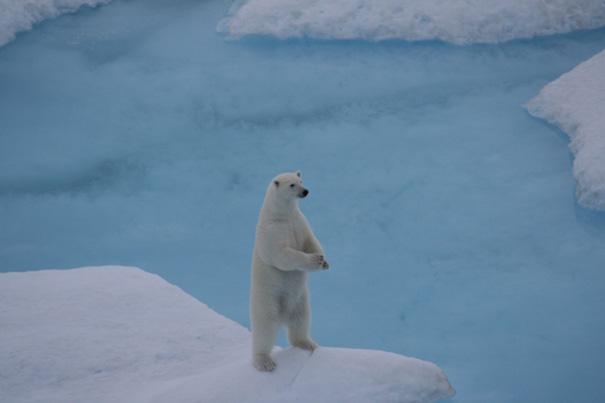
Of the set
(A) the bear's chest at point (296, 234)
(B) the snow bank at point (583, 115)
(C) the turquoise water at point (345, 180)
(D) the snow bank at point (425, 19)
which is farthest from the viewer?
(D) the snow bank at point (425, 19)

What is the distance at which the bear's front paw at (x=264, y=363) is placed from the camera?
3.18 m

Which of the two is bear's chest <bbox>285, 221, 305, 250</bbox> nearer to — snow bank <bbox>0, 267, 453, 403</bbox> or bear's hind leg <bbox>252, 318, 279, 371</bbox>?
bear's hind leg <bbox>252, 318, 279, 371</bbox>

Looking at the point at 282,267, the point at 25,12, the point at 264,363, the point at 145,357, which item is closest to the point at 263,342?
the point at 264,363

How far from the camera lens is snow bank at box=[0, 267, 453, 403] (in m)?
3.15

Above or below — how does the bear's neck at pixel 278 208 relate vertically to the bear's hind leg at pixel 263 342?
above

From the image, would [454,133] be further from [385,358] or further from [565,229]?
[385,358]

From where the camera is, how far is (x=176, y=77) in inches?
354

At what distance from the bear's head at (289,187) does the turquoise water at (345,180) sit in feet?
7.56

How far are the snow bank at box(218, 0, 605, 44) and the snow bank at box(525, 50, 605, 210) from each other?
1.58m

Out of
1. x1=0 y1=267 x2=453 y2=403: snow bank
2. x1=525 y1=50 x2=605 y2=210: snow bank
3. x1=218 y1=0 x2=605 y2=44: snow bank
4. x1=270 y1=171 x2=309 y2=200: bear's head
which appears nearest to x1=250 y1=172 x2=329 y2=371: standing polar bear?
x1=270 y1=171 x2=309 y2=200: bear's head

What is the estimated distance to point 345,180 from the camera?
7109 millimetres

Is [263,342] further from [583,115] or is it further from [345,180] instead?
[583,115]

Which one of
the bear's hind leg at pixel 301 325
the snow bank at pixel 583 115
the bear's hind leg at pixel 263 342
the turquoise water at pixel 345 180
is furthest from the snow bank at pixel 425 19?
the bear's hind leg at pixel 263 342

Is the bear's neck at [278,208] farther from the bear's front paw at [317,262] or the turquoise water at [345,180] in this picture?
the turquoise water at [345,180]
